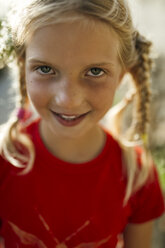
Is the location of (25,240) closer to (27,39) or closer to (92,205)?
(92,205)

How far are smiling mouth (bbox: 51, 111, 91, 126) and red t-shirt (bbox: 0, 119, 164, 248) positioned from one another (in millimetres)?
176

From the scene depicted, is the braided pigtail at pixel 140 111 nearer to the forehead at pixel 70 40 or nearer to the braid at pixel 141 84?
the braid at pixel 141 84

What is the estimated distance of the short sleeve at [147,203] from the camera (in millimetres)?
1105

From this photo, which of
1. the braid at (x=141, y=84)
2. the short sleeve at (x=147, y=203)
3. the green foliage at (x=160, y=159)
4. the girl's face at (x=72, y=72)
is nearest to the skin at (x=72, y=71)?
the girl's face at (x=72, y=72)

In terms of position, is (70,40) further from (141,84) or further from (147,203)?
(147,203)

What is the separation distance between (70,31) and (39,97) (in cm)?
17

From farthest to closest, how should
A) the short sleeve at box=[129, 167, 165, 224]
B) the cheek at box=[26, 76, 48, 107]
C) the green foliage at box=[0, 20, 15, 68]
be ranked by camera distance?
the short sleeve at box=[129, 167, 165, 224]
the cheek at box=[26, 76, 48, 107]
the green foliage at box=[0, 20, 15, 68]

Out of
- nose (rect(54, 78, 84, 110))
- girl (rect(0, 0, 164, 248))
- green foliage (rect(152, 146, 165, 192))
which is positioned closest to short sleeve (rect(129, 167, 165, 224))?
girl (rect(0, 0, 164, 248))

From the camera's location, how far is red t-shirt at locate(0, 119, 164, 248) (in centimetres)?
96

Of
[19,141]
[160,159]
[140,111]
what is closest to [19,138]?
[19,141]

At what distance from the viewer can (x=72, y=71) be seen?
0.75 m

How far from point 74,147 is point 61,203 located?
0.16 meters

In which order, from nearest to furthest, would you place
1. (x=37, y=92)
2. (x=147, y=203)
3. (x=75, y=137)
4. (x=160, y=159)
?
(x=37, y=92) → (x=75, y=137) → (x=147, y=203) → (x=160, y=159)

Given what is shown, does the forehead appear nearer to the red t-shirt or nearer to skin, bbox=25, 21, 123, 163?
skin, bbox=25, 21, 123, 163
